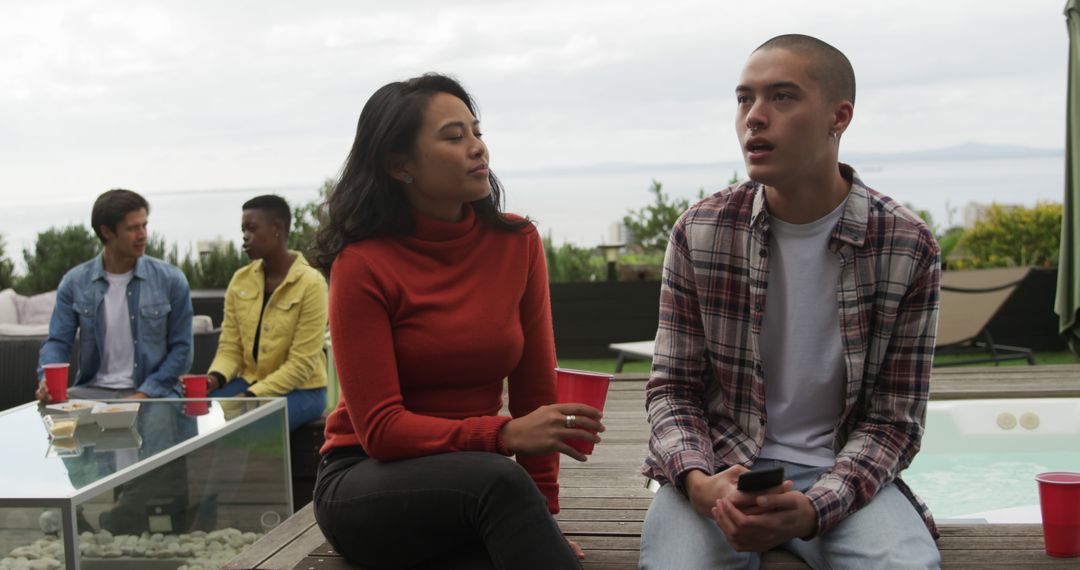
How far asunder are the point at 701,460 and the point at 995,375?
13.0ft

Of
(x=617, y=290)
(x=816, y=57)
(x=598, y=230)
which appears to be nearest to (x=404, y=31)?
(x=598, y=230)

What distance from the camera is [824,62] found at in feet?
6.96

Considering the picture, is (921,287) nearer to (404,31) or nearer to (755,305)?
(755,305)

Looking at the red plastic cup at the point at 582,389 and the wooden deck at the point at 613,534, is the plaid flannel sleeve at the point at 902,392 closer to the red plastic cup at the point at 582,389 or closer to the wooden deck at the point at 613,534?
the wooden deck at the point at 613,534

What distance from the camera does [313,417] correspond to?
4852 millimetres

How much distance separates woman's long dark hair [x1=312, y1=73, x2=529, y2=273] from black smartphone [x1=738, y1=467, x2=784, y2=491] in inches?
32.6

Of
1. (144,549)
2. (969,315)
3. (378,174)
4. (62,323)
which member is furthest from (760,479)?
(969,315)

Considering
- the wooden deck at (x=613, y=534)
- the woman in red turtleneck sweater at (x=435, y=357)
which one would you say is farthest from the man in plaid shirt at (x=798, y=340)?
the woman in red turtleneck sweater at (x=435, y=357)

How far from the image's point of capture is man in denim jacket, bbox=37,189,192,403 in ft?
15.8

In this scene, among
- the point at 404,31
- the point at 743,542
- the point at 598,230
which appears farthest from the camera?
the point at 404,31

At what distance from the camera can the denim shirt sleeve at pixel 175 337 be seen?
4.88 m

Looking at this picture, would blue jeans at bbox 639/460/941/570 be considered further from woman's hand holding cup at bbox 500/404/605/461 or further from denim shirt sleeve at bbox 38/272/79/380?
denim shirt sleeve at bbox 38/272/79/380

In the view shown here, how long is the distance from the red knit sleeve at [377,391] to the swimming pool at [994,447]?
331cm

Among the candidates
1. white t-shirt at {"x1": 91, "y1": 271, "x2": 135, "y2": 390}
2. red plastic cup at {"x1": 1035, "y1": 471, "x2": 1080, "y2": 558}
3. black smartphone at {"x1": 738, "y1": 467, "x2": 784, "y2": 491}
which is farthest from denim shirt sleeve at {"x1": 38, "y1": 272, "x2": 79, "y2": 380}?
red plastic cup at {"x1": 1035, "y1": 471, "x2": 1080, "y2": 558}
